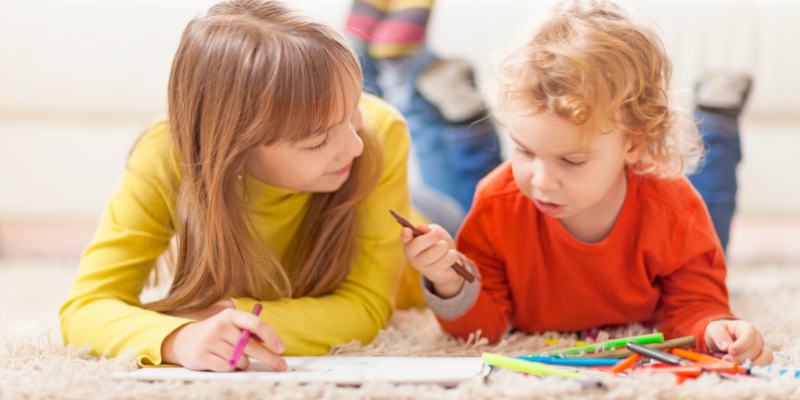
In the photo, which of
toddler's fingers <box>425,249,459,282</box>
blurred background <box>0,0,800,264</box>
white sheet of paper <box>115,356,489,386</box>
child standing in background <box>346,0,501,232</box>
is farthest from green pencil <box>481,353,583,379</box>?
blurred background <box>0,0,800,264</box>

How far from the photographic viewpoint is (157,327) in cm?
69

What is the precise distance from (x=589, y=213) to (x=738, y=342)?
0.23 m

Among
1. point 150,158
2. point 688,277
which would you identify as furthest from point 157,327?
point 688,277

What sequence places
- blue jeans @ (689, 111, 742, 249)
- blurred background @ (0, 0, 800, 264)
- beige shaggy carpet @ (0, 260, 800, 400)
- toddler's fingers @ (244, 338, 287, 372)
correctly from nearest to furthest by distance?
beige shaggy carpet @ (0, 260, 800, 400) < toddler's fingers @ (244, 338, 287, 372) < blue jeans @ (689, 111, 742, 249) < blurred background @ (0, 0, 800, 264)

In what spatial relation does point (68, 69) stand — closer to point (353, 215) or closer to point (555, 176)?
point (353, 215)

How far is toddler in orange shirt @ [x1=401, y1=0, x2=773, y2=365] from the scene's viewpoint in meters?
0.69

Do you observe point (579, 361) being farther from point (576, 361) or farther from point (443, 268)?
point (443, 268)

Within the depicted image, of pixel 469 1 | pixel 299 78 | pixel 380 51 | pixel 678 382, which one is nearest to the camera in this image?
pixel 678 382

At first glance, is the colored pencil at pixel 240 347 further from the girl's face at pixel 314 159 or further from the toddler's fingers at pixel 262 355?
the girl's face at pixel 314 159

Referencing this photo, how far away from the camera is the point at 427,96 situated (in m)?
1.23

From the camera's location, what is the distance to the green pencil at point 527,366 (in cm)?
58

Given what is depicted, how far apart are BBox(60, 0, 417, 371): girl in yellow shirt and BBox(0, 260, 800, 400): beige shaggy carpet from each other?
0.05 m

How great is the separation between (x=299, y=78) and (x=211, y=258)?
9.0 inches

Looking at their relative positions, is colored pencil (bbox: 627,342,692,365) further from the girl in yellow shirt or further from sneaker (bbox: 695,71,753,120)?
sneaker (bbox: 695,71,753,120)
